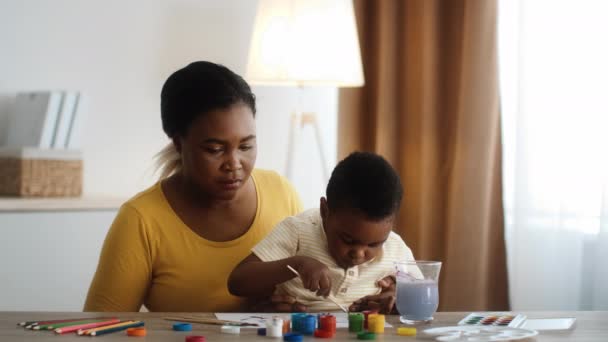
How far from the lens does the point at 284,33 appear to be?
10.0 feet

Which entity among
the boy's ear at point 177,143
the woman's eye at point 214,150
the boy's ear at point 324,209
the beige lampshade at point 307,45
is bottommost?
the boy's ear at point 324,209

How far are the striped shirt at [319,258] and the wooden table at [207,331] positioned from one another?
15 centimetres

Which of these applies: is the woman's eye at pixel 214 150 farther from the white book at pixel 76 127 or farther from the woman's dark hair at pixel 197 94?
the white book at pixel 76 127

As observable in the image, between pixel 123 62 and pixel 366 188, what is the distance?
6.75 feet

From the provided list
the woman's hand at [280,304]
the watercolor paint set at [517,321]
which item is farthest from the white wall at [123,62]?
the watercolor paint set at [517,321]

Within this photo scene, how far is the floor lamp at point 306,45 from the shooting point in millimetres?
3027

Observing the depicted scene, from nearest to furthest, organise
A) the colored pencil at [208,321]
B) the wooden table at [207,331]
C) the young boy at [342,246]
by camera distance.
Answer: the wooden table at [207,331] < the colored pencil at [208,321] < the young boy at [342,246]

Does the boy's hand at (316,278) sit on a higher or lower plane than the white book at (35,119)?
lower

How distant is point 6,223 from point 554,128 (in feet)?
6.01

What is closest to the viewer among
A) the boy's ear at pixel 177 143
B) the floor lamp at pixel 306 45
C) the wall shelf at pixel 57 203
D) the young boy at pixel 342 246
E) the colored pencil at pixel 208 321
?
the colored pencil at pixel 208 321

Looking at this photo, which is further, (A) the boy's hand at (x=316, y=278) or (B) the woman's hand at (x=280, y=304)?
(B) the woman's hand at (x=280, y=304)

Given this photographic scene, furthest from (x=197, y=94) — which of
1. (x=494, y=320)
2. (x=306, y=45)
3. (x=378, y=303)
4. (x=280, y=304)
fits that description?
(x=306, y=45)

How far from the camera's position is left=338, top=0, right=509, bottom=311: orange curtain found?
10.1 feet

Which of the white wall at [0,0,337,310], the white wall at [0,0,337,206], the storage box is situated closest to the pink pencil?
the white wall at [0,0,337,310]
